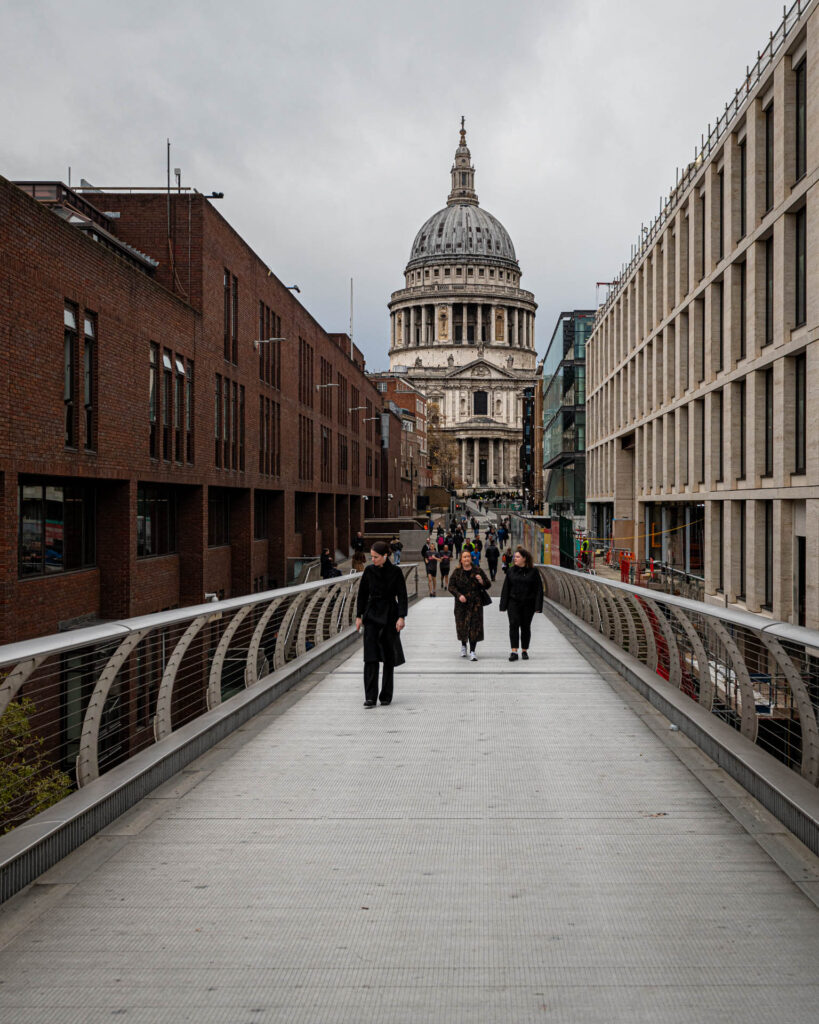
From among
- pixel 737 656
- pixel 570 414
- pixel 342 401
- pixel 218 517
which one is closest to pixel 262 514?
pixel 218 517

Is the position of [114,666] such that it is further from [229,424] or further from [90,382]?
[229,424]

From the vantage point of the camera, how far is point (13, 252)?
16.0m

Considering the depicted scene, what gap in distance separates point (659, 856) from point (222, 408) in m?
25.7

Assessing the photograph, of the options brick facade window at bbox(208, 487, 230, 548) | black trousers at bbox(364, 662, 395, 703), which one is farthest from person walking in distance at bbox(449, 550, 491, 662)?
brick facade window at bbox(208, 487, 230, 548)

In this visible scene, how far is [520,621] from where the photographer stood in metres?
13.3

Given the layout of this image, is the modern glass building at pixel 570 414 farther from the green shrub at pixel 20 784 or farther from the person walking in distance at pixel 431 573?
the green shrub at pixel 20 784

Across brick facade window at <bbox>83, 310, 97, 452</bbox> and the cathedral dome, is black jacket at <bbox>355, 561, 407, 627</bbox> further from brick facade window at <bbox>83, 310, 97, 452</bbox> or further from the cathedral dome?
the cathedral dome

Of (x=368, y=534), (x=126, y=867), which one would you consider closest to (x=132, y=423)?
(x=126, y=867)

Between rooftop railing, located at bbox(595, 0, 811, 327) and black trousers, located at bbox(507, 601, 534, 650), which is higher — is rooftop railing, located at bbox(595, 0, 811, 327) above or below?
above

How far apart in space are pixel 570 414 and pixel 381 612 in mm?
60441

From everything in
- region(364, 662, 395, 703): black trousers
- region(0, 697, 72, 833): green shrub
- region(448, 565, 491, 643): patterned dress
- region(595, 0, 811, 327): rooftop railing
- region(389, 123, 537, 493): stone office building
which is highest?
region(389, 123, 537, 493): stone office building

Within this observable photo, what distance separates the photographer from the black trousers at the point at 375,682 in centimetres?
964

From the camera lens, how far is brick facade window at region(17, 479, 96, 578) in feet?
56.6

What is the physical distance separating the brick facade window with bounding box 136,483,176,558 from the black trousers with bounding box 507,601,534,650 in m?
11.9
